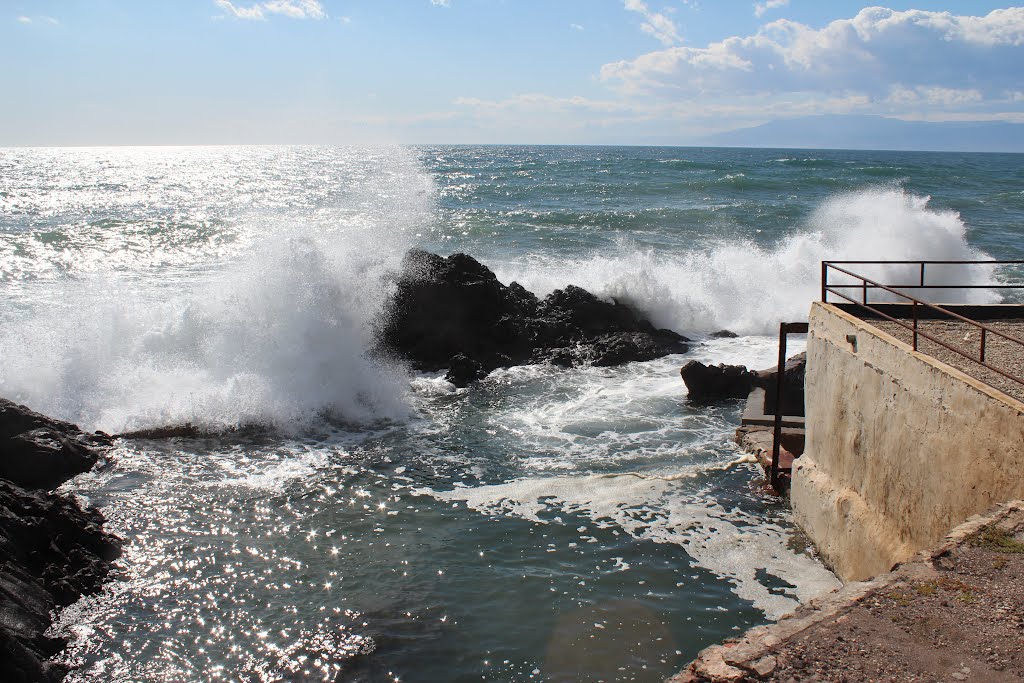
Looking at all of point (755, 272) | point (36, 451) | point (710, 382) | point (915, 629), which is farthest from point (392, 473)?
point (755, 272)

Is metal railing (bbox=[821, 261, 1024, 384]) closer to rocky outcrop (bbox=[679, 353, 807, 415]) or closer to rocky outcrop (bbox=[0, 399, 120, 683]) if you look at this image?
rocky outcrop (bbox=[679, 353, 807, 415])

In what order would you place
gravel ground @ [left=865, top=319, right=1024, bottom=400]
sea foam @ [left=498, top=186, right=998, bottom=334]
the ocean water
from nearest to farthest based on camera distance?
gravel ground @ [left=865, top=319, right=1024, bottom=400], the ocean water, sea foam @ [left=498, top=186, right=998, bottom=334]

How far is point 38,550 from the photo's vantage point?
7.95 metres

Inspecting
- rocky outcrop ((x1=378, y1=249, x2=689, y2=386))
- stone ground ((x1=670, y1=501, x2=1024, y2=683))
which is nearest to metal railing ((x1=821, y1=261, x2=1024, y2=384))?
stone ground ((x1=670, y1=501, x2=1024, y2=683))

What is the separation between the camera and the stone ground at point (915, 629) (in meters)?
4.00

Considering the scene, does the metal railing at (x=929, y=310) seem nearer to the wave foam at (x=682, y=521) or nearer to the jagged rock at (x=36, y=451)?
the wave foam at (x=682, y=521)

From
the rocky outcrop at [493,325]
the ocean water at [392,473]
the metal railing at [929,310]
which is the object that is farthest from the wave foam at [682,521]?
the rocky outcrop at [493,325]

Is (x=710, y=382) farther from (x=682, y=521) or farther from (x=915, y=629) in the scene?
(x=915, y=629)

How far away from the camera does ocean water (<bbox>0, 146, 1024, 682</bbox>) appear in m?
7.12

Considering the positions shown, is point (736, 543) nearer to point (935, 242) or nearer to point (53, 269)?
point (935, 242)

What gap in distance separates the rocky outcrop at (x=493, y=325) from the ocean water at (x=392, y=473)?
58 centimetres

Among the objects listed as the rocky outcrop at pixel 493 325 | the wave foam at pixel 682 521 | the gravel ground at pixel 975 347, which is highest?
the gravel ground at pixel 975 347

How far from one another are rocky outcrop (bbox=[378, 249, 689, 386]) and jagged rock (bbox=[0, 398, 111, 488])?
6718 mm

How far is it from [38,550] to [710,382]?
34.4ft
